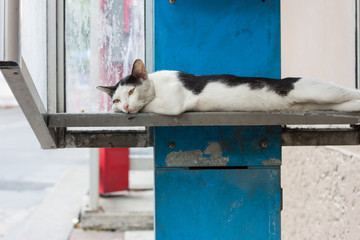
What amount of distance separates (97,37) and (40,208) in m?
3.63

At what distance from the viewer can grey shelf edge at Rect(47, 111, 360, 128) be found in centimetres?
154

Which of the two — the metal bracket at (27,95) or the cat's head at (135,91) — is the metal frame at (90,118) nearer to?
the metal bracket at (27,95)

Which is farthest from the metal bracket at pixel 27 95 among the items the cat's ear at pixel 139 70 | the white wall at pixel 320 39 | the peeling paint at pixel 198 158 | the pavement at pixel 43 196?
the pavement at pixel 43 196

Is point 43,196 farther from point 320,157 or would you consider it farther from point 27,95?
point 27,95

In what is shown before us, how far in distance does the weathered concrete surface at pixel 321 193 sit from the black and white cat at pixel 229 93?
766mm

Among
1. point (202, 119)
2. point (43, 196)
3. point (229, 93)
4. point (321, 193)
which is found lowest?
point (43, 196)

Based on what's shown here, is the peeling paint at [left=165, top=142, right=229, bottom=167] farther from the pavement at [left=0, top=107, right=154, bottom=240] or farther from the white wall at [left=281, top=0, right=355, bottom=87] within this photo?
the pavement at [left=0, top=107, right=154, bottom=240]

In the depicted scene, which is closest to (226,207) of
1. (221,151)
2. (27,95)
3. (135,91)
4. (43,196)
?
(221,151)

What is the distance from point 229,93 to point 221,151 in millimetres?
269

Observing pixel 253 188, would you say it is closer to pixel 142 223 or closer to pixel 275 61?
pixel 275 61

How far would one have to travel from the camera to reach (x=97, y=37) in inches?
83.3

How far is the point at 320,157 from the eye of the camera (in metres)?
2.93

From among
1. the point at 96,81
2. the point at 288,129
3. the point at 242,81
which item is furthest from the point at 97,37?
the point at 288,129

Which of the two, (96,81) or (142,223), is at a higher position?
(96,81)
